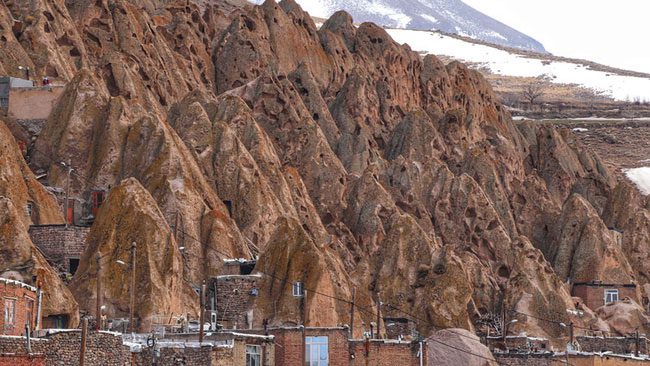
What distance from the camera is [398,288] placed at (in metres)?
105

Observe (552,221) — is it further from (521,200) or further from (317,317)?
(317,317)

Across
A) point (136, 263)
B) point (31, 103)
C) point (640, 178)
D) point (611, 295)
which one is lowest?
point (611, 295)

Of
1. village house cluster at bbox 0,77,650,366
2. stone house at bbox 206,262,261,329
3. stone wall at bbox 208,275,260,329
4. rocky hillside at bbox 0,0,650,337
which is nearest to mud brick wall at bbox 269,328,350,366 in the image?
village house cluster at bbox 0,77,650,366

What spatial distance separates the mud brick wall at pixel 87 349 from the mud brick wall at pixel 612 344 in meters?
45.8

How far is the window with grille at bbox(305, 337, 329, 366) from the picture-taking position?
250ft

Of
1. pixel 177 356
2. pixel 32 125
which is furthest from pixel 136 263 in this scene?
pixel 32 125

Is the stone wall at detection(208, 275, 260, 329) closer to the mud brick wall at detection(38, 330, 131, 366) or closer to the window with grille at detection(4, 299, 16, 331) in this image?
the window with grille at detection(4, 299, 16, 331)

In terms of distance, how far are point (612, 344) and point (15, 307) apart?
161ft

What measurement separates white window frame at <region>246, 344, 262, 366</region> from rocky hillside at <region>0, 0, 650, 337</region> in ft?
27.2

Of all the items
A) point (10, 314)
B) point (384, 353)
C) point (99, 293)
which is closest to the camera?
point (10, 314)

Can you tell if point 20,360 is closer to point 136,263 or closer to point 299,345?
point 299,345

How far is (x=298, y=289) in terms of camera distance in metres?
87.8

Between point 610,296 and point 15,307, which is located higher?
point 15,307

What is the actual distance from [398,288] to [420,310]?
8.58 ft
